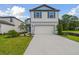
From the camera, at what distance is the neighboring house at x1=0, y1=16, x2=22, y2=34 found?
83.5ft

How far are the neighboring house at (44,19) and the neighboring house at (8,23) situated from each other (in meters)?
5.12

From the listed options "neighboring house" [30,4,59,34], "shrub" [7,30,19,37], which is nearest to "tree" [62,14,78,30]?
"neighboring house" [30,4,59,34]

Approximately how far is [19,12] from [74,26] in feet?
31.1

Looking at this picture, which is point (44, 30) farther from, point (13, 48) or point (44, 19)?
point (13, 48)

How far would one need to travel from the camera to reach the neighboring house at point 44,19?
30953mm

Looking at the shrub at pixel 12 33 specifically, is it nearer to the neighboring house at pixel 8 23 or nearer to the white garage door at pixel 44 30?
the neighboring house at pixel 8 23

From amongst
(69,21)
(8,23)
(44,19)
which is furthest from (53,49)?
(69,21)

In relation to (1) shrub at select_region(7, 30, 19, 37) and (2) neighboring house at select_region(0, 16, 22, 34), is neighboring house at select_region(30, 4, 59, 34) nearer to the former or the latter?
(2) neighboring house at select_region(0, 16, 22, 34)

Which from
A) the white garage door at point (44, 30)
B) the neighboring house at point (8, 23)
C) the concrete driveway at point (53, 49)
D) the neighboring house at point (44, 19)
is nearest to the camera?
the concrete driveway at point (53, 49)

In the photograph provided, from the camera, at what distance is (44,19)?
31.8 metres

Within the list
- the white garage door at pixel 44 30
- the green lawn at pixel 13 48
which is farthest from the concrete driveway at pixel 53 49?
the white garage door at pixel 44 30

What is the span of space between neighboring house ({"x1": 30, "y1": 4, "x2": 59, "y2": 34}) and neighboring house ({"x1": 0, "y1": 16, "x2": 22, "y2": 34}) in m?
5.12

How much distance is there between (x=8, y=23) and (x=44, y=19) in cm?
802
